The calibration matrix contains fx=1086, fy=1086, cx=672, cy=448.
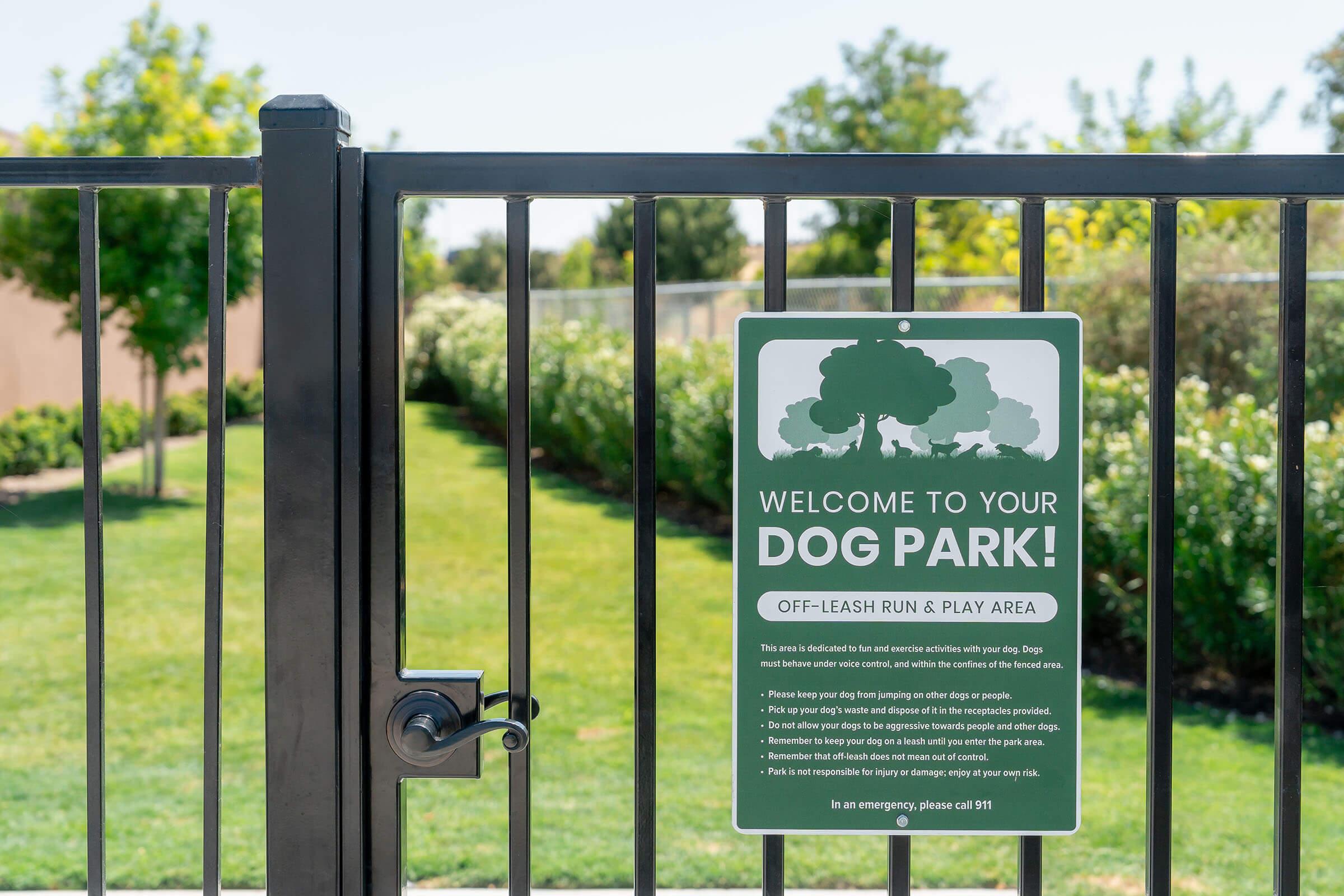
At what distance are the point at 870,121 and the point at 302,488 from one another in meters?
38.0

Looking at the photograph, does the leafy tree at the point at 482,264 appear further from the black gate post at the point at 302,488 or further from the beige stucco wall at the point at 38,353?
the black gate post at the point at 302,488

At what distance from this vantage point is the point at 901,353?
1573 mm

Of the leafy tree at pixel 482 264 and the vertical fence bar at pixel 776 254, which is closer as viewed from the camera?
the vertical fence bar at pixel 776 254

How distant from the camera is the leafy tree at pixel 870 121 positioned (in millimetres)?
34469

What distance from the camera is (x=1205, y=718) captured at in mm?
5160

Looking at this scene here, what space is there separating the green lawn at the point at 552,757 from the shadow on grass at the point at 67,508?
1219 millimetres

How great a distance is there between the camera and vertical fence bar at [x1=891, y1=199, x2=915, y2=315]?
1.60 m

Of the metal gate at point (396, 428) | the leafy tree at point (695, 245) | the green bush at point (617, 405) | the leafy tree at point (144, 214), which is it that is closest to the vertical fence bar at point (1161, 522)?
the metal gate at point (396, 428)

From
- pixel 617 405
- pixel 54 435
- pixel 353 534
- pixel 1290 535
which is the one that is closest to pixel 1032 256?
pixel 1290 535

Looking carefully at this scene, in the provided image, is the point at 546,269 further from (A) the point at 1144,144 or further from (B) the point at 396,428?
(B) the point at 396,428

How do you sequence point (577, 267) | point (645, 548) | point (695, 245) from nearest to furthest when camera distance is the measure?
point (645, 548) → point (577, 267) → point (695, 245)

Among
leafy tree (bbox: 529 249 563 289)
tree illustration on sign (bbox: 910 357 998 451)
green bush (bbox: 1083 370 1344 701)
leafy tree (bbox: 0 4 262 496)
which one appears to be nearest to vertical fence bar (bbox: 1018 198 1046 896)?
tree illustration on sign (bbox: 910 357 998 451)

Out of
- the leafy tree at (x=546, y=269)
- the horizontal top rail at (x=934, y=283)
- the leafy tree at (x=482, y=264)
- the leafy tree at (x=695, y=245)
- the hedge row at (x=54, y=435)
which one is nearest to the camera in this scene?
the horizontal top rail at (x=934, y=283)

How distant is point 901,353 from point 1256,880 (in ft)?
10.2
